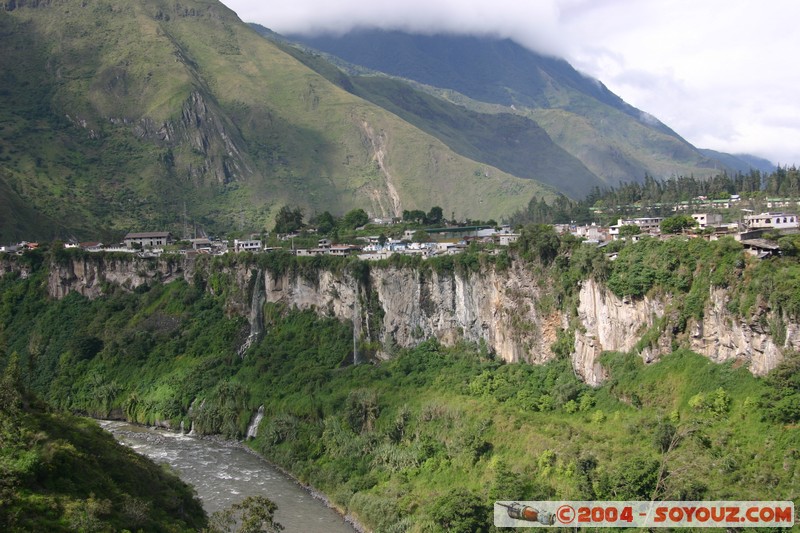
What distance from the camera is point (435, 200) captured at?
146m

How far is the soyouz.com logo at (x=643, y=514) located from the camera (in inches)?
1220

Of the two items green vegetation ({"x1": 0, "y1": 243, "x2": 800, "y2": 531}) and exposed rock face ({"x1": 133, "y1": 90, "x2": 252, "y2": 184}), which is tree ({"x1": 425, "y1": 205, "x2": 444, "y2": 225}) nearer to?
green vegetation ({"x1": 0, "y1": 243, "x2": 800, "y2": 531})

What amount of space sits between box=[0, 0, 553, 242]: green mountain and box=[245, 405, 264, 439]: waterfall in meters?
55.7

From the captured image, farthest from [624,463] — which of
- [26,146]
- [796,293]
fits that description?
[26,146]

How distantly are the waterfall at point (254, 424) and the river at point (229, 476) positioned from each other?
1139mm

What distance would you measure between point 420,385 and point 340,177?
3935 inches

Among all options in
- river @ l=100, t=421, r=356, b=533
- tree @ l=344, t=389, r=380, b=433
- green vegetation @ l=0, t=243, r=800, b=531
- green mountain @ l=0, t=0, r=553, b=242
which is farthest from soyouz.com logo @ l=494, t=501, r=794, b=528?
green mountain @ l=0, t=0, r=553, b=242

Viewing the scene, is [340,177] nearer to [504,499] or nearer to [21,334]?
[21,334]

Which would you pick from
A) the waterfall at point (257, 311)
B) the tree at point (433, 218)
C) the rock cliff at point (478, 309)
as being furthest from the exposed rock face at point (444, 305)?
the tree at point (433, 218)

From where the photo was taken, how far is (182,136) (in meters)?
137

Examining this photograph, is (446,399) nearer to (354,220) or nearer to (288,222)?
(354,220)

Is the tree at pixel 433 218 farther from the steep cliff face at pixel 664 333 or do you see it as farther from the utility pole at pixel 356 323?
the steep cliff face at pixel 664 333

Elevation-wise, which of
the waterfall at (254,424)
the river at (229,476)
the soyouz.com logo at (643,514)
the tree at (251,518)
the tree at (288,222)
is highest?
the tree at (288,222)

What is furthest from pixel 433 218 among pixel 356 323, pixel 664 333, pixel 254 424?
pixel 664 333
